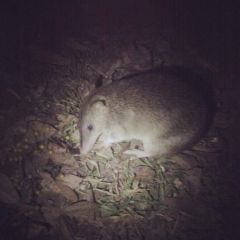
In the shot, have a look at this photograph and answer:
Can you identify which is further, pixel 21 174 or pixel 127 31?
pixel 127 31

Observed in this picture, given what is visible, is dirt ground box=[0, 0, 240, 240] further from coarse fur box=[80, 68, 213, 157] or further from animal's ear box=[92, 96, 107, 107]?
animal's ear box=[92, 96, 107, 107]

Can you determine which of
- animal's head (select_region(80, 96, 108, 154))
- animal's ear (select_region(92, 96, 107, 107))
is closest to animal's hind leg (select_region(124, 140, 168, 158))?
animal's head (select_region(80, 96, 108, 154))

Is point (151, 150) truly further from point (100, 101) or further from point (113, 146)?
point (100, 101)

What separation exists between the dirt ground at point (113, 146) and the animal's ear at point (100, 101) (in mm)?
805

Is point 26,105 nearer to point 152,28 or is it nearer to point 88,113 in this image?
point 88,113

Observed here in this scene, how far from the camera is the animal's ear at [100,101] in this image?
5176 mm

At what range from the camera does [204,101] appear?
215 inches

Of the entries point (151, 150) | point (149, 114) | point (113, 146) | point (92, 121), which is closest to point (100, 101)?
point (92, 121)

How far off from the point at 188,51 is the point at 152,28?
1.07 m

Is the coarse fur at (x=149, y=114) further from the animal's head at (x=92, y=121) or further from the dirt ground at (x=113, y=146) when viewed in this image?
the dirt ground at (x=113, y=146)

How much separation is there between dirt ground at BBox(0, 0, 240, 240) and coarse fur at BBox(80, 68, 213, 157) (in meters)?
0.34

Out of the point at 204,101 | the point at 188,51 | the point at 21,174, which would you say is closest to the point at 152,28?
the point at 188,51

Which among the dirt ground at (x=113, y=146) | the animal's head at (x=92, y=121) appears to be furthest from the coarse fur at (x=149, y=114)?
the dirt ground at (x=113, y=146)

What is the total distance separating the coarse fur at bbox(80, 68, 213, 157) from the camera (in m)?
5.20
